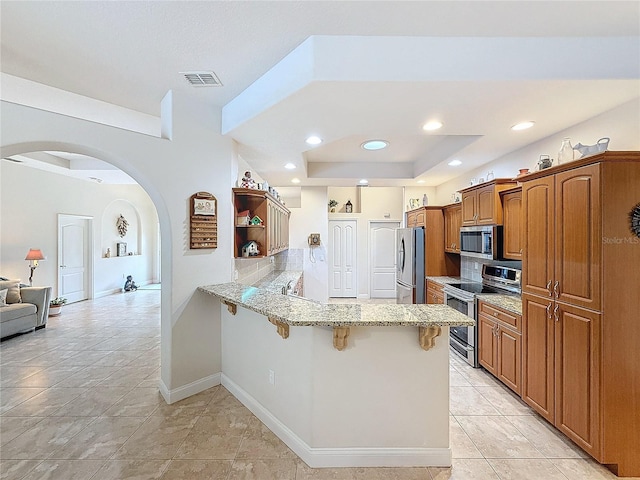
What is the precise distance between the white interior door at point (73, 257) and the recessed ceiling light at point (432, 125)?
7.46 metres

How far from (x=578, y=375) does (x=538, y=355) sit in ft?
1.22

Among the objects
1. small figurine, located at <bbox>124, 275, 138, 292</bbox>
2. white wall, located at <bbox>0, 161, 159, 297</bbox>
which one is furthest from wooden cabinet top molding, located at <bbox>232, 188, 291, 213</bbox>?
small figurine, located at <bbox>124, 275, 138, 292</bbox>

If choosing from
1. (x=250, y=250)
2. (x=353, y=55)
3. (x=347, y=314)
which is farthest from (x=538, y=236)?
(x=250, y=250)

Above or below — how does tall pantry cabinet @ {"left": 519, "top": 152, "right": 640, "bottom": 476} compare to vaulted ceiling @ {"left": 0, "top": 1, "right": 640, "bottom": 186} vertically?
below

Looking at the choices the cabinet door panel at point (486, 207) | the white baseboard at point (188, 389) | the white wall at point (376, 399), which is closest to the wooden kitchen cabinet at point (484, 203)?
the cabinet door panel at point (486, 207)

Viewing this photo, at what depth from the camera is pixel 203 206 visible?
2.80 m

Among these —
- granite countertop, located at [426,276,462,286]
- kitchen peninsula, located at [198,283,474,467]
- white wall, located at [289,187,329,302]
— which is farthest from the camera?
white wall, located at [289,187,329,302]

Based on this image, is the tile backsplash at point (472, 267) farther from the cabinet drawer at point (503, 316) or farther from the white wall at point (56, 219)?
the white wall at point (56, 219)

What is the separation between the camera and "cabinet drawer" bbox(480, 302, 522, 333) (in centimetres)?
266

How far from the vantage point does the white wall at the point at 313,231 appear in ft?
20.6

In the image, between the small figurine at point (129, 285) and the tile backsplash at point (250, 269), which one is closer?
the tile backsplash at point (250, 269)

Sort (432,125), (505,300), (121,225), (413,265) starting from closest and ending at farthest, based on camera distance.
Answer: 1. (432,125)
2. (505,300)
3. (413,265)
4. (121,225)

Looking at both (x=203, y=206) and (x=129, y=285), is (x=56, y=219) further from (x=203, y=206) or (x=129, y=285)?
(x=203, y=206)

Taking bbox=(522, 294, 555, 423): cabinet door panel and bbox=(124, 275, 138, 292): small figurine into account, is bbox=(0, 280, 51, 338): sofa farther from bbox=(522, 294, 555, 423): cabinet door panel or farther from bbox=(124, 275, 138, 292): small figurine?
bbox=(522, 294, 555, 423): cabinet door panel
